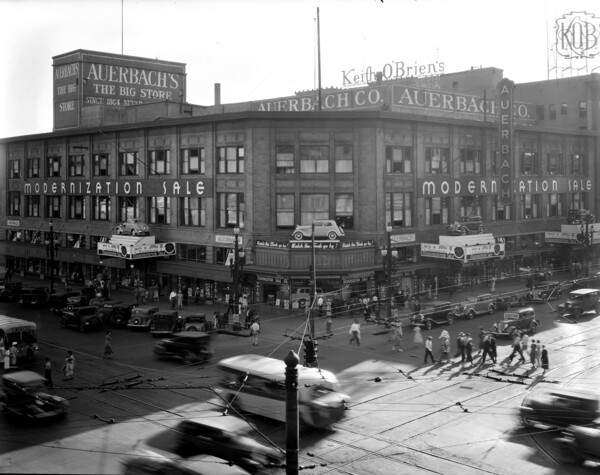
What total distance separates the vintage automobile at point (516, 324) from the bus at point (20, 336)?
82.4 feet

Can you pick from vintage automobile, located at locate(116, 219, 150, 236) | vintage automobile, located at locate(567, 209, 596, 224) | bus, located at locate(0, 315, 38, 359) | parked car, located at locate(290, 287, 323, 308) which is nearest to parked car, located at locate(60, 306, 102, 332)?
bus, located at locate(0, 315, 38, 359)

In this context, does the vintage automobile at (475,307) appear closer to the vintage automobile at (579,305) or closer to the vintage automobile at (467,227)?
the vintage automobile at (579,305)

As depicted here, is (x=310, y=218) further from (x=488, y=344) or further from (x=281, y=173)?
(x=488, y=344)

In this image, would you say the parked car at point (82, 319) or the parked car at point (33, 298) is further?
the parked car at point (33, 298)

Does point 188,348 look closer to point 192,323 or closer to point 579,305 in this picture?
point 192,323

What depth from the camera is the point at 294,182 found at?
171ft

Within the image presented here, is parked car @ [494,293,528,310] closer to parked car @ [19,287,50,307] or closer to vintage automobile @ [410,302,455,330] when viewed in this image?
vintage automobile @ [410,302,455,330]

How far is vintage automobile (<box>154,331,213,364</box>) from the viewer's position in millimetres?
34000

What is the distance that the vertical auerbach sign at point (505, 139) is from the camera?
2388 inches

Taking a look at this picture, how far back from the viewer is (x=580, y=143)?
74.6 metres

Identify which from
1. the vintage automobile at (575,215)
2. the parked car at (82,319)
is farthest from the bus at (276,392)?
the vintage automobile at (575,215)

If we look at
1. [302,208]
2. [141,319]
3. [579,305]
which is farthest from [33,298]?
[579,305]

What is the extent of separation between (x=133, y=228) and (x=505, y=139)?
110 feet

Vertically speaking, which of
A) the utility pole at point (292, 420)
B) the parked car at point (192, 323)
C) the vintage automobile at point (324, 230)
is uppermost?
the vintage automobile at point (324, 230)
